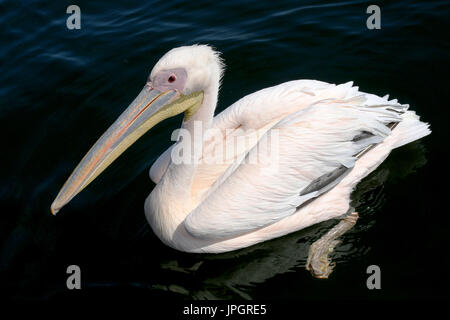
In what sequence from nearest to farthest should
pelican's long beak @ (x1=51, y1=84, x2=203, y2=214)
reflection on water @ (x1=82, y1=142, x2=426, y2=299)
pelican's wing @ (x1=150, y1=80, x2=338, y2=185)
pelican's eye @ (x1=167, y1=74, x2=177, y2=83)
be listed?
pelican's eye @ (x1=167, y1=74, x2=177, y2=83)
pelican's long beak @ (x1=51, y1=84, x2=203, y2=214)
reflection on water @ (x1=82, y1=142, x2=426, y2=299)
pelican's wing @ (x1=150, y1=80, x2=338, y2=185)

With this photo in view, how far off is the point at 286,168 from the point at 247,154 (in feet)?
0.94

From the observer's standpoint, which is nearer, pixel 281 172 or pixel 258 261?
pixel 281 172

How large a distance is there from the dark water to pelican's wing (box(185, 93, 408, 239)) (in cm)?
45

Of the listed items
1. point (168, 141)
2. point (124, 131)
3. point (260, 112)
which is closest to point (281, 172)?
point (260, 112)

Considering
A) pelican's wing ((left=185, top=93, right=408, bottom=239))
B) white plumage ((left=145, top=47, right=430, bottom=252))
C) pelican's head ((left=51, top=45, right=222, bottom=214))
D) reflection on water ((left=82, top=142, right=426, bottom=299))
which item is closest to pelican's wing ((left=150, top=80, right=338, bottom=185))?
white plumage ((left=145, top=47, right=430, bottom=252))

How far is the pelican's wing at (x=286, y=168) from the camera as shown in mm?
3609

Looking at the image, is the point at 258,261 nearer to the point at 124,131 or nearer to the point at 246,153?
the point at 246,153

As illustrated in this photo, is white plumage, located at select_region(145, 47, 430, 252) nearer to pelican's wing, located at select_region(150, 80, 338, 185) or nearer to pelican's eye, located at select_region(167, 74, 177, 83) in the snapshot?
pelican's wing, located at select_region(150, 80, 338, 185)

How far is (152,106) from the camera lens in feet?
11.8

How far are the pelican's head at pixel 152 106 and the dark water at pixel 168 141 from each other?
83 centimetres

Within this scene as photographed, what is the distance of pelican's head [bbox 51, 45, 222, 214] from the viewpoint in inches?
137

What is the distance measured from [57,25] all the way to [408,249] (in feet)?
17.3

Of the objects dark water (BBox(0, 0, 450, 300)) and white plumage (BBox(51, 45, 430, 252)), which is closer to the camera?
white plumage (BBox(51, 45, 430, 252))

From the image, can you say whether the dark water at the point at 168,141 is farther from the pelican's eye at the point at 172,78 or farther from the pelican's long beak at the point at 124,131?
the pelican's eye at the point at 172,78
